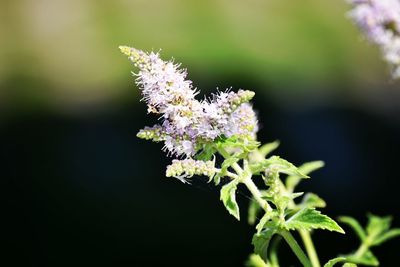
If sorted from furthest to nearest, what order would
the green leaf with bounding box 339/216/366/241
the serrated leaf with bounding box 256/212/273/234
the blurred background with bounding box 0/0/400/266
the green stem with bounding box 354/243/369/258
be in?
the blurred background with bounding box 0/0/400/266, the green leaf with bounding box 339/216/366/241, the green stem with bounding box 354/243/369/258, the serrated leaf with bounding box 256/212/273/234

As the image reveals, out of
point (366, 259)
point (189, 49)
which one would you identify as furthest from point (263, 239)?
point (189, 49)

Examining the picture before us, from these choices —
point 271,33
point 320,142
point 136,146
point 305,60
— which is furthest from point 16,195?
point 271,33

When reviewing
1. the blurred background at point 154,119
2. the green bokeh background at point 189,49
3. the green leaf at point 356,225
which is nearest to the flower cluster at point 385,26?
the green leaf at point 356,225

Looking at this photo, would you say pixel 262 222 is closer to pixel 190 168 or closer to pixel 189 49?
pixel 190 168

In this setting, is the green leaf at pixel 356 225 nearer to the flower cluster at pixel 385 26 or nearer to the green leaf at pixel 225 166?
the flower cluster at pixel 385 26

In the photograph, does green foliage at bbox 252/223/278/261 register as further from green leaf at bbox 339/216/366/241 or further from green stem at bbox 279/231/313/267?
green leaf at bbox 339/216/366/241

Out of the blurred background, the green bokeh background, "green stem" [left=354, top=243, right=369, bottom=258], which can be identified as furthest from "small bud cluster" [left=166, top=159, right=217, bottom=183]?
the green bokeh background

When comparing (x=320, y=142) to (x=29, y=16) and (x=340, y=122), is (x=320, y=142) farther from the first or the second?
(x=29, y=16)
